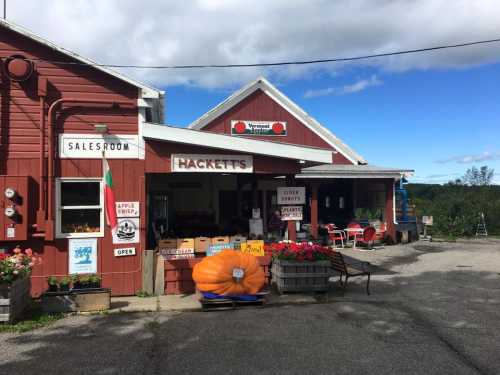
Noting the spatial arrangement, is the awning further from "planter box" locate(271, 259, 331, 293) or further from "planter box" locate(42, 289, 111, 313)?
"planter box" locate(42, 289, 111, 313)

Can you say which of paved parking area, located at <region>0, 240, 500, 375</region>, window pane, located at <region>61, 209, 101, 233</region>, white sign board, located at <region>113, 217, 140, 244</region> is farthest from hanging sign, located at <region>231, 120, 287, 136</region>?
paved parking area, located at <region>0, 240, 500, 375</region>

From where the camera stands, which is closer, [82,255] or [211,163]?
[82,255]

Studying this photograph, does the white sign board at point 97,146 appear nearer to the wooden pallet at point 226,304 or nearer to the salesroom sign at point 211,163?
the salesroom sign at point 211,163

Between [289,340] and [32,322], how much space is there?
13.1 feet

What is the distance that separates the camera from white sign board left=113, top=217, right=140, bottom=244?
8641 mm

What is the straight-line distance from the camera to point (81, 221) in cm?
867

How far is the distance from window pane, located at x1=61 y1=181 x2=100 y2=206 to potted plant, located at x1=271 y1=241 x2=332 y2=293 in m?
3.87

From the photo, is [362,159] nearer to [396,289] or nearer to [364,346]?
[396,289]

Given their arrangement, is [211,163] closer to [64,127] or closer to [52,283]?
[64,127]

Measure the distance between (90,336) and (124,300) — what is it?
2.13 metres

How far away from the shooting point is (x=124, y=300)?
27.1 ft

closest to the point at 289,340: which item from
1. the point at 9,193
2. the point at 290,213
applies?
the point at 290,213

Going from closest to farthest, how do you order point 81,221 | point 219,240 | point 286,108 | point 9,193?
point 9,193, point 81,221, point 219,240, point 286,108

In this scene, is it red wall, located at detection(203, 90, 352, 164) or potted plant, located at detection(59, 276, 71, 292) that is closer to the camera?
potted plant, located at detection(59, 276, 71, 292)
